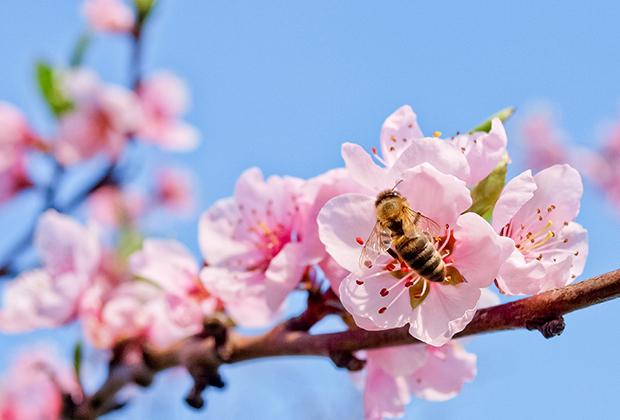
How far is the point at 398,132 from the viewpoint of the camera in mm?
1700

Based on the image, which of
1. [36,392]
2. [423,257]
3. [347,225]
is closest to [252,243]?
[347,225]

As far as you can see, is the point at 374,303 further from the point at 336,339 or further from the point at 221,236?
the point at 221,236

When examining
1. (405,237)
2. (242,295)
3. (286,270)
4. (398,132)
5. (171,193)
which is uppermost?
(398,132)

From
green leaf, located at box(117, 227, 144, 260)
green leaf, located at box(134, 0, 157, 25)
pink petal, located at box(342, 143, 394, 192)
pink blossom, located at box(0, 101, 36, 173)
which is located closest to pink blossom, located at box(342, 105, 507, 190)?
pink petal, located at box(342, 143, 394, 192)

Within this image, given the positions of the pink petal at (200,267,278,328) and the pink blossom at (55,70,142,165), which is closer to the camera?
the pink petal at (200,267,278,328)

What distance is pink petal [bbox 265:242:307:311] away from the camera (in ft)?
5.80

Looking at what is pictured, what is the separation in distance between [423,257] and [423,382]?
1.96 feet

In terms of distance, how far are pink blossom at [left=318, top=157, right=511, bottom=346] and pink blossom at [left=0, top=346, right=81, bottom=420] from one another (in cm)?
125

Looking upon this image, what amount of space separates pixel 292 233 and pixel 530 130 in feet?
24.7

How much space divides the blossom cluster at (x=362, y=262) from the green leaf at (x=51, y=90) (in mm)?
1368

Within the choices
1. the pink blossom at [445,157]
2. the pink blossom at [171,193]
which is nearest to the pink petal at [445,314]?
the pink blossom at [445,157]

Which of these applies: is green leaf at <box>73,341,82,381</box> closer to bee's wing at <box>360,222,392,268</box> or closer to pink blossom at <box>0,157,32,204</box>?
bee's wing at <box>360,222,392,268</box>

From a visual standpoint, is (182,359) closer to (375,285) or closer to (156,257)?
(156,257)

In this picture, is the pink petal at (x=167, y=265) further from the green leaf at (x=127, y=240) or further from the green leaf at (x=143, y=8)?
the green leaf at (x=143, y=8)
